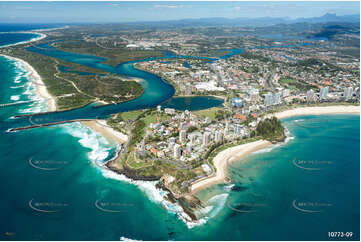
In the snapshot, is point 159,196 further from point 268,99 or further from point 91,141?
point 268,99

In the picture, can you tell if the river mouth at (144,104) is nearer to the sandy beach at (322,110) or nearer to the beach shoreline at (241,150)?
the sandy beach at (322,110)

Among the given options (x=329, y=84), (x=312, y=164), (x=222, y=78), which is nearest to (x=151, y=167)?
(x=312, y=164)

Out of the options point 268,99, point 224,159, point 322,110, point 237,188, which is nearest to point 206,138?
point 224,159

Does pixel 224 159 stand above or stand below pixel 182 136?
below

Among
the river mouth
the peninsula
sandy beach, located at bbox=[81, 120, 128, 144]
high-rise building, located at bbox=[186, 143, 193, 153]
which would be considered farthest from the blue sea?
the river mouth

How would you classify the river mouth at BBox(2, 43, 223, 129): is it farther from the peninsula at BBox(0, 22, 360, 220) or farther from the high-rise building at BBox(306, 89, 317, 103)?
the high-rise building at BBox(306, 89, 317, 103)

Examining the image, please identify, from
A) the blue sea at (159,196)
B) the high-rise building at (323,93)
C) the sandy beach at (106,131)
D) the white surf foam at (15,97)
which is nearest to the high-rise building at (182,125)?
the sandy beach at (106,131)
